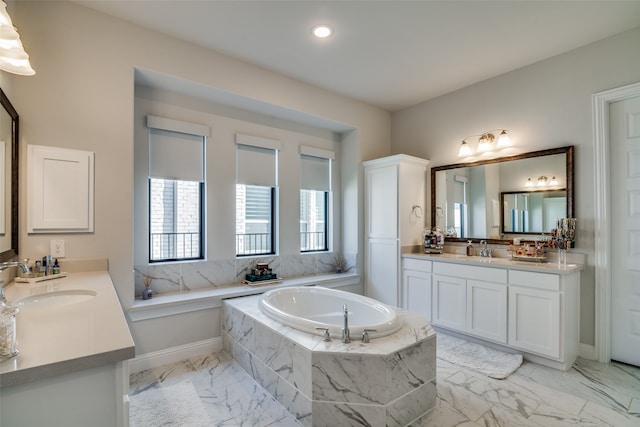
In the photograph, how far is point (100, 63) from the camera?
2451mm

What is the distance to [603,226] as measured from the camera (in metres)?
2.76

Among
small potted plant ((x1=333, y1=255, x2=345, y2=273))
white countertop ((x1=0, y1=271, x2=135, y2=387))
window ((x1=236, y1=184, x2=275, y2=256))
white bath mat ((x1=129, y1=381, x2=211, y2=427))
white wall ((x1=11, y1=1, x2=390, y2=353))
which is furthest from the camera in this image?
small potted plant ((x1=333, y1=255, x2=345, y2=273))

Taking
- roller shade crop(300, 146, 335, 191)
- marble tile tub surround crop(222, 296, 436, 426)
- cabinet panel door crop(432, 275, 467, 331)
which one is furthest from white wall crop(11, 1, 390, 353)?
cabinet panel door crop(432, 275, 467, 331)

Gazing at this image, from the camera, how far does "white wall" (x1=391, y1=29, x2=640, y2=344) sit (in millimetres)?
2795

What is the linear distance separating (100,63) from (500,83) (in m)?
4.00

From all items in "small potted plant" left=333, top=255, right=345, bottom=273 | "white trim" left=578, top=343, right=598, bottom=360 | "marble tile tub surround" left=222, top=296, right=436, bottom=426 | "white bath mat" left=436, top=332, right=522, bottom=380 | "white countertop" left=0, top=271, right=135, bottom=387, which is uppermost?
"white countertop" left=0, top=271, right=135, bottom=387

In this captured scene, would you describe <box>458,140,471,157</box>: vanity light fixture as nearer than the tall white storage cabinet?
Yes

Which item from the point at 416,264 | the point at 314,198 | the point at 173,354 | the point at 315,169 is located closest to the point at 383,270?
the point at 416,264

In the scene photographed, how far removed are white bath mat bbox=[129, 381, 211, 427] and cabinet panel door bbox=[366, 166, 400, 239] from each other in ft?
8.97

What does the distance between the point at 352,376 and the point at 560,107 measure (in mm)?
3278

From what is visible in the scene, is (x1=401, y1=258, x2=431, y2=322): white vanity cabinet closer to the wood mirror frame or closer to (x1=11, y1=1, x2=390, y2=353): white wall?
(x1=11, y1=1, x2=390, y2=353): white wall

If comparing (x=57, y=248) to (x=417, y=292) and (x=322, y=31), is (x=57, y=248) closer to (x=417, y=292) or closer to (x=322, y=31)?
(x=322, y=31)

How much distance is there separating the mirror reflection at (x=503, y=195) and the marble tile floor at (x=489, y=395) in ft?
4.50

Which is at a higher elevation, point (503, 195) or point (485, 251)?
point (503, 195)
